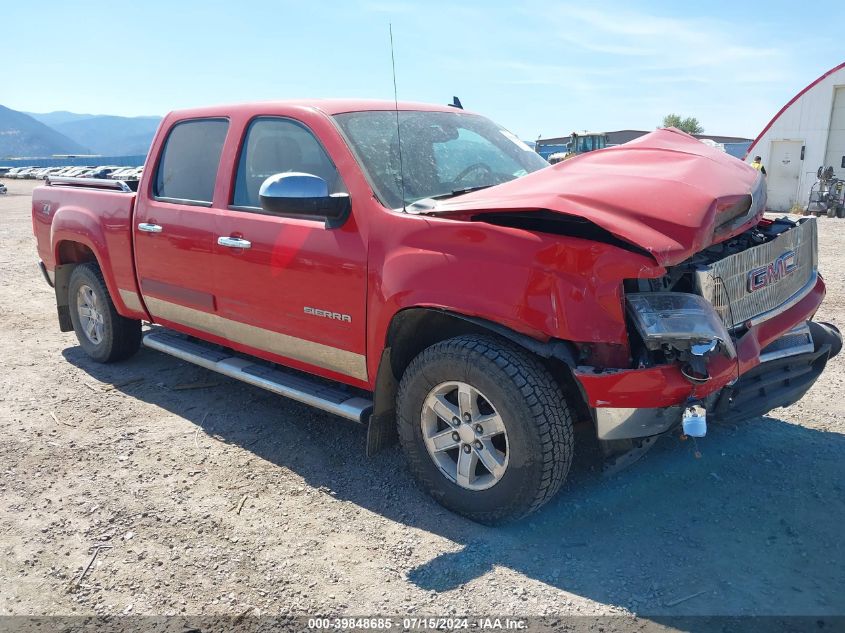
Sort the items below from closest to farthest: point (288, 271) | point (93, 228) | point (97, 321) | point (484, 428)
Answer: point (484, 428) → point (288, 271) → point (93, 228) → point (97, 321)

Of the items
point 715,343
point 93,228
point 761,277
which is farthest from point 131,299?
point 761,277

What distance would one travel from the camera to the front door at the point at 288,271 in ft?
11.0

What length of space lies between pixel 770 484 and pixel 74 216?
16.7ft

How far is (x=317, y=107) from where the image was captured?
372 cm

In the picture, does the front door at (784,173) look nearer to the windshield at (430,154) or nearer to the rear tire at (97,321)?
the windshield at (430,154)

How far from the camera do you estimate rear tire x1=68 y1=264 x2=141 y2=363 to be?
5.34 meters

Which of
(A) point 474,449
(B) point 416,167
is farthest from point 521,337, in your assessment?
(B) point 416,167

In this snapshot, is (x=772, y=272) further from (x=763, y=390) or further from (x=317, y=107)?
(x=317, y=107)

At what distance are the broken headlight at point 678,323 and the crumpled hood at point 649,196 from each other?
0.70 ft

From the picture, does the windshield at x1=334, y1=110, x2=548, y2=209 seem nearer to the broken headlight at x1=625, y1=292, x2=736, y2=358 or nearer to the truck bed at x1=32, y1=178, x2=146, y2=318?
the broken headlight at x1=625, y1=292, x2=736, y2=358

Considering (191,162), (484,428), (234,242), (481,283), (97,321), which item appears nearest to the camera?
(481,283)

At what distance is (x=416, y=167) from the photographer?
3.58 m

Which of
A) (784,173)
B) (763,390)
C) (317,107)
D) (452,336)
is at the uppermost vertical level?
(317,107)

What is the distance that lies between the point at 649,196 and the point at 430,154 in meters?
1.34
